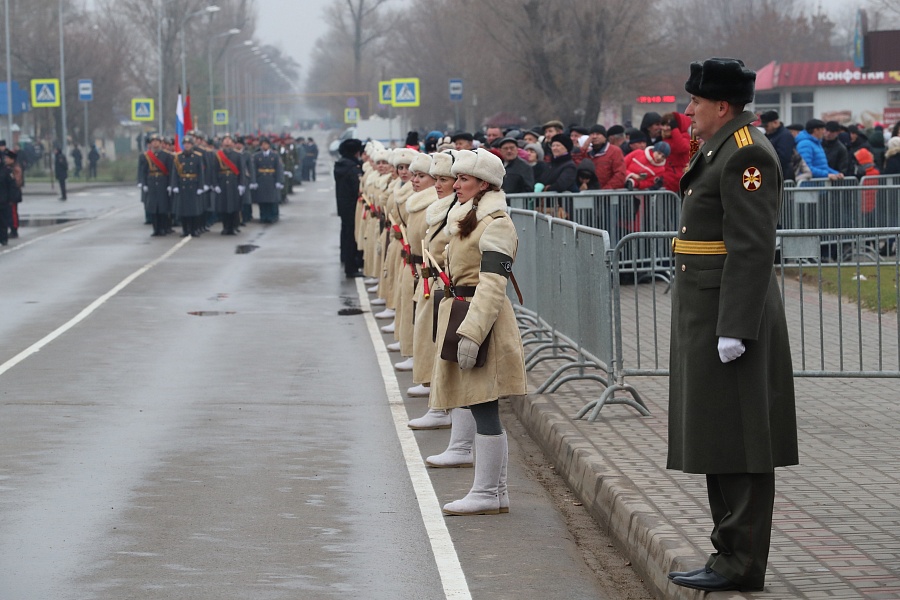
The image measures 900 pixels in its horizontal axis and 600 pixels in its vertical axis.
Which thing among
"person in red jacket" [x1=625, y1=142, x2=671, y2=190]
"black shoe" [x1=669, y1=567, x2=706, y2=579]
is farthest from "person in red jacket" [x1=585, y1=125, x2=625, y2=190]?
"black shoe" [x1=669, y1=567, x2=706, y2=579]

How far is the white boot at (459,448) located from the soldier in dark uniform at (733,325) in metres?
3.17

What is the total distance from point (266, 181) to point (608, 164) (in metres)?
16.1

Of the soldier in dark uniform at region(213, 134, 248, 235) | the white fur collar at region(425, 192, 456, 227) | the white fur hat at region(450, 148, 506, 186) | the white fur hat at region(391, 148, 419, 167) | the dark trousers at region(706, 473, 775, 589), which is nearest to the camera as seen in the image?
the dark trousers at region(706, 473, 775, 589)

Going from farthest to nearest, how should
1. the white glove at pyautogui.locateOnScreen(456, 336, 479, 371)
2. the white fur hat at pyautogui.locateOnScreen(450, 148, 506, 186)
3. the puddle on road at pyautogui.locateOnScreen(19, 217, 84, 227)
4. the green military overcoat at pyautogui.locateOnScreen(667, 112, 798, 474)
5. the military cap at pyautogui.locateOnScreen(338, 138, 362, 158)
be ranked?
the puddle on road at pyautogui.locateOnScreen(19, 217, 84, 227) → the military cap at pyautogui.locateOnScreen(338, 138, 362, 158) → the white fur hat at pyautogui.locateOnScreen(450, 148, 506, 186) → the white glove at pyautogui.locateOnScreen(456, 336, 479, 371) → the green military overcoat at pyautogui.locateOnScreen(667, 112, 798, 474)

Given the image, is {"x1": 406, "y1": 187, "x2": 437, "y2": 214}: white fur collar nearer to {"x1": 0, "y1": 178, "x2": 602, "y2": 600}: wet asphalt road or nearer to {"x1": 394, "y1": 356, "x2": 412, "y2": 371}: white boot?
{"x1": 0, "y1": 178, "x2": 602, "y2": 600}: wet asphalt road

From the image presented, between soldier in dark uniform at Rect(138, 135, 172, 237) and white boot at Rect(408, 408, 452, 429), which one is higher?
soldier in dark uniform at Rect(138, 135, 172, 237)

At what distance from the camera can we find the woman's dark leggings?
7621 millimetres

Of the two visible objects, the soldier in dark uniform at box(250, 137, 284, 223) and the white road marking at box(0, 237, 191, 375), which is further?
the soldier in dark uniform at box(250, 137, 284, 223)

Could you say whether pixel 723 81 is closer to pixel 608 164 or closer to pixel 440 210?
pixel 440 210

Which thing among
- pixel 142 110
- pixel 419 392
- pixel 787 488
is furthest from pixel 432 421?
pixel 142 110

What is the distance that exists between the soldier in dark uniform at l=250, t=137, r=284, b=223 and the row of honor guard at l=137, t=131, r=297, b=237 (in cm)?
2

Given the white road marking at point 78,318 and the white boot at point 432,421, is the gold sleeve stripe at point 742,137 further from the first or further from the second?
the white road marking at point 78,318

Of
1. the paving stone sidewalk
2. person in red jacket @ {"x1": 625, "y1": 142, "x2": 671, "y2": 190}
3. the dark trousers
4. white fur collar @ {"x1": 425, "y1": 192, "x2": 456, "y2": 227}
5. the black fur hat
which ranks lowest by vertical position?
the paving stone sidewalk

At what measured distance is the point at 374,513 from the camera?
25.2 feet
